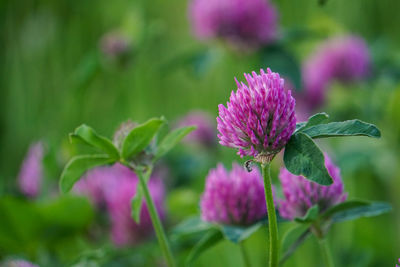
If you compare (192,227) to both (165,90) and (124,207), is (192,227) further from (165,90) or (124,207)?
(165,90)

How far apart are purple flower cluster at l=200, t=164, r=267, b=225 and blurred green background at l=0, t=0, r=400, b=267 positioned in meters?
0.27

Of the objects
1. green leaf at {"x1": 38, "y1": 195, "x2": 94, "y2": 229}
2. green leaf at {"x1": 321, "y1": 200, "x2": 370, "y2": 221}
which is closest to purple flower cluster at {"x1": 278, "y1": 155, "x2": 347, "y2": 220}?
green leaf at {"x1": 321, "y1": 200, "x2": 370, "y2": 221}

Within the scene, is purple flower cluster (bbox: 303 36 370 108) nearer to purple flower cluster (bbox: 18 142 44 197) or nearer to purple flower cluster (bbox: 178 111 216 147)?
purple flower cluster (bbox: 178 111 216 147)

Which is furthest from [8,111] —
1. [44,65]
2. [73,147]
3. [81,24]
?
[73,147]

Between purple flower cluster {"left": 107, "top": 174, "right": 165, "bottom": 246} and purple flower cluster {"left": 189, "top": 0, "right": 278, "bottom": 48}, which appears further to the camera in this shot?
purple flower cluster {"left": 189, "top": 0, "right": 278, "bottom": 48}

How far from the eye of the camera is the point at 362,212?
69cm

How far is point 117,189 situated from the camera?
1.07m

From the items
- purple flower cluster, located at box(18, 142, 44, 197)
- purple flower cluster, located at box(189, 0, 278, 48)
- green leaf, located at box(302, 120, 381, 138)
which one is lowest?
green leaf, located at box(302, 120, 381, 138)

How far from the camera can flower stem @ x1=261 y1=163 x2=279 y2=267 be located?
0.54 meters

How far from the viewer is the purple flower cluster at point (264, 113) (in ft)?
1.82

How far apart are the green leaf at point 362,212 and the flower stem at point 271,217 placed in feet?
0.48

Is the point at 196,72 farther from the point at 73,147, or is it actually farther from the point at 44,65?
Answer: the point at 44,65

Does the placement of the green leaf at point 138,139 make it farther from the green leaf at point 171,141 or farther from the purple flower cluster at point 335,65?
the purple flower cluster at point 335,65

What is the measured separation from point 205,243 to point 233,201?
0.06 meters
